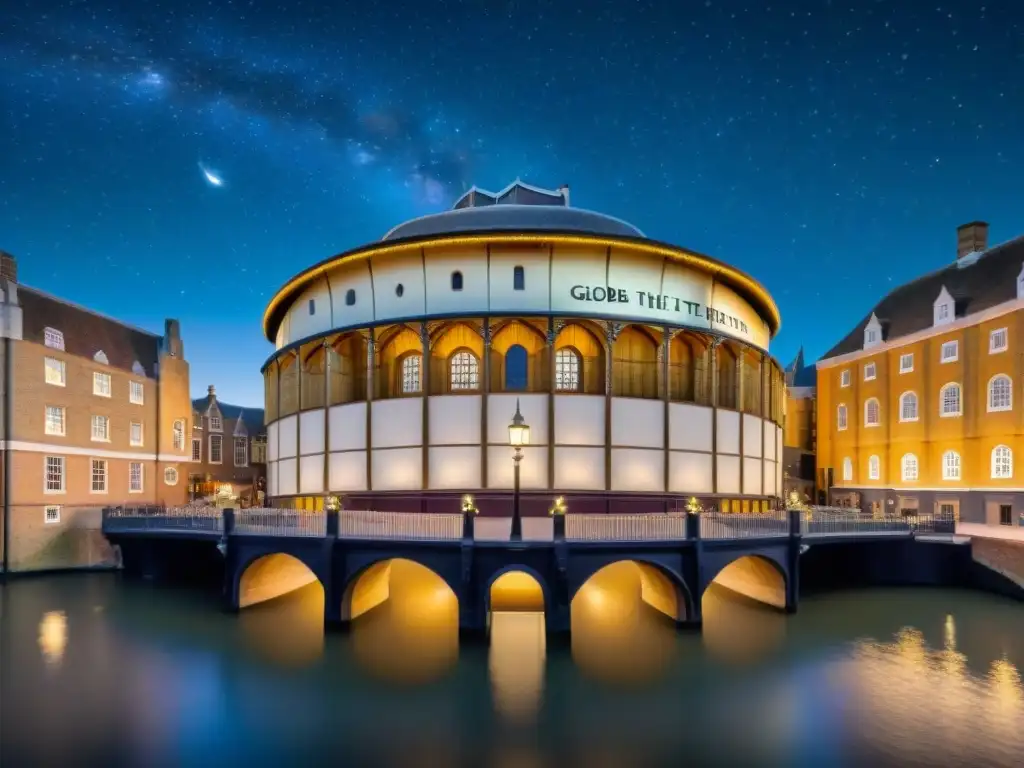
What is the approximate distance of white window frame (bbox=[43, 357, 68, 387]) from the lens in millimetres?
35781

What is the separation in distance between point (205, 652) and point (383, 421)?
12.6 metres

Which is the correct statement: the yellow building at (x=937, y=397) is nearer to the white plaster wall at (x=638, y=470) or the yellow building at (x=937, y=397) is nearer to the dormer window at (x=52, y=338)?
the white plaster wall at (x=638, y=470)

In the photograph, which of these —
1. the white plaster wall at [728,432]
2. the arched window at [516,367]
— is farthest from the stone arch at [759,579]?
the arched window at [516,367]

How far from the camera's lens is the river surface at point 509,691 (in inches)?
530

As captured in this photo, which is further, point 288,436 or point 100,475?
point 100,475

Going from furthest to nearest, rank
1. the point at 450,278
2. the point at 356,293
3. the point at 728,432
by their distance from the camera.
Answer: the point at 728,432
the point at 356,293
the point at 450,278

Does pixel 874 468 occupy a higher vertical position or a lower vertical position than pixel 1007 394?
lower

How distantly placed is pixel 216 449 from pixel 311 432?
109ft

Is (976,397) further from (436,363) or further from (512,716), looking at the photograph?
(512,716)

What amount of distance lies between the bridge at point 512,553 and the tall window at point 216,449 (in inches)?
1335

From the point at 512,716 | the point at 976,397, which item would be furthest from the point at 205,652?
the point at 976,397

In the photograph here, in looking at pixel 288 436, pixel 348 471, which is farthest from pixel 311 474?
pixel 288 436

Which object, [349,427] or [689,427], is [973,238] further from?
[349,427]

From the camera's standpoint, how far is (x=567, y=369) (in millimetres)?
29875
